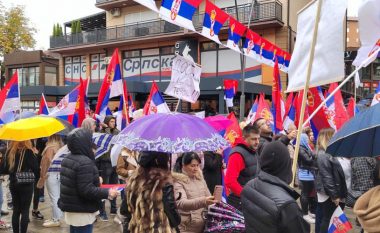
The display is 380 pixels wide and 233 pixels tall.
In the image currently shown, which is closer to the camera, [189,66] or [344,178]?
[344,178]

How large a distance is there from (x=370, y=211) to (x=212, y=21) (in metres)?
5.90

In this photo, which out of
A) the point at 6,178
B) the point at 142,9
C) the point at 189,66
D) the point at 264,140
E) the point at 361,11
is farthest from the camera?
the point at 142,9

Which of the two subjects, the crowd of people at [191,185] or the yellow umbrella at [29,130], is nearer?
the crowd of people at [191,185]

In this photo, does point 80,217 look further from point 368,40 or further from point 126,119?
point 368,40

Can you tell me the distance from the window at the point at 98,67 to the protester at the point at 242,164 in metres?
27.6

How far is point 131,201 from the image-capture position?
321cm

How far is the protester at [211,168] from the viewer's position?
5387 millimetres

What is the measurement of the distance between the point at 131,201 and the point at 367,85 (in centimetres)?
4161

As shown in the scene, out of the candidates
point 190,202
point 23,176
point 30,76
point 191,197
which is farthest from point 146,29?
point 190,202

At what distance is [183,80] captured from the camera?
6.75 metres

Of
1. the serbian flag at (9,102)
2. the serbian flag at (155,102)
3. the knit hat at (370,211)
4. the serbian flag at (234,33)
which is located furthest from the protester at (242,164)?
the serbian flag at (9,102)

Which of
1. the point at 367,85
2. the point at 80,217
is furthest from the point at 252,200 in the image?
the point at 367,85

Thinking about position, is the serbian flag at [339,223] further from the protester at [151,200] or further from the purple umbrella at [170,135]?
the protester at [151,200]

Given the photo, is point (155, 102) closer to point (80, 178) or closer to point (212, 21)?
point (212, 21)
